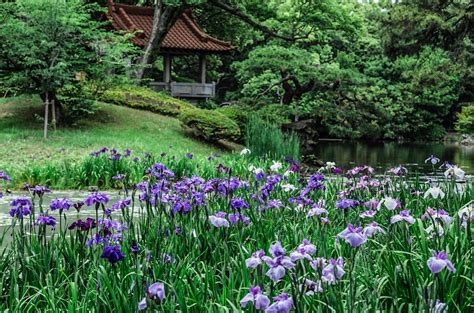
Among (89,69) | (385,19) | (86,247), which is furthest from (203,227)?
(385,19)

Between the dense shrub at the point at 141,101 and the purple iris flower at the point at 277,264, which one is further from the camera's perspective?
the dense shrub at the point at 141,101

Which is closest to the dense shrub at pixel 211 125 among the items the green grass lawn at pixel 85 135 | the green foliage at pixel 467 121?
the green grass lawn at pixel 85 135

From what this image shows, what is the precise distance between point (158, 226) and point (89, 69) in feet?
36.7

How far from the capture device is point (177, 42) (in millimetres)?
23031

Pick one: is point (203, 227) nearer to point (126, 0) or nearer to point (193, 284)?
point (193, 284)

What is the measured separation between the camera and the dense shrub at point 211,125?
586 inches

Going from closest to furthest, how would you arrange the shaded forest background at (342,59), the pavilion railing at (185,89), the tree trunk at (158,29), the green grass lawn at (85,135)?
the green grass lawn at (85,135) < the shaded forest background at (342,59) < the tree trunk at (158,29) < the pavilion railing at (185,89)

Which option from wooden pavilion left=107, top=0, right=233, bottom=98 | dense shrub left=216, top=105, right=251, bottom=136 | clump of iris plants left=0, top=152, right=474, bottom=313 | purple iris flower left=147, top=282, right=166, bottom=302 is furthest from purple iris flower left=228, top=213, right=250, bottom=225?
wooden pavilion left=107, top=0, right=233, bottom=98

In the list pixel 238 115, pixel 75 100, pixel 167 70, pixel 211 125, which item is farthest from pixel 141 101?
pixel 167 70

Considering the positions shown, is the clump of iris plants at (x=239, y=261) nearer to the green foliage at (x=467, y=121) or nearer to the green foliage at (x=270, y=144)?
the green foliage at (x=270, y=144)

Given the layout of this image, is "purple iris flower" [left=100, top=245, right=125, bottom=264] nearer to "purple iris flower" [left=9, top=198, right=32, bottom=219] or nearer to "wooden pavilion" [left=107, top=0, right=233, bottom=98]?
"purple iris flower" [left=9, top=198, right=32, bottom=219]

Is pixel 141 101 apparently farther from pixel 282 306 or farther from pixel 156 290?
pixel 282 306

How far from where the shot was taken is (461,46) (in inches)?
699

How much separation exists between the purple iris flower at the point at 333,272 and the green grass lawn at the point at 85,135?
330 inches
